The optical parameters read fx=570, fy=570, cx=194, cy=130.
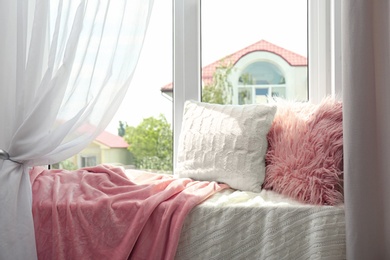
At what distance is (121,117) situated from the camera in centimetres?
271

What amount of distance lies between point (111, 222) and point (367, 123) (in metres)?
0.97

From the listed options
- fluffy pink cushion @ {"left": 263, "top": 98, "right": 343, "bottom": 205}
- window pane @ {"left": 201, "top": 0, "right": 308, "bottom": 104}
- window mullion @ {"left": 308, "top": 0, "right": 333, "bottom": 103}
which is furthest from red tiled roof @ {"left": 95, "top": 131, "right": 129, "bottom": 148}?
window mullion @ {"left": 308, "top": 0, "right": 333, "bottom": 103}

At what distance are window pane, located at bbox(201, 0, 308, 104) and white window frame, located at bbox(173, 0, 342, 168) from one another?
45mm

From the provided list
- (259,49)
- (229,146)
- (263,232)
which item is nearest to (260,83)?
(259,49)

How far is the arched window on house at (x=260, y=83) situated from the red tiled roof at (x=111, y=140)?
59cm

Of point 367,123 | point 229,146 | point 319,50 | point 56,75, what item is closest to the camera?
point 367,123

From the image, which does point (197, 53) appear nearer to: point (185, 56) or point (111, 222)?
point (185, 56)

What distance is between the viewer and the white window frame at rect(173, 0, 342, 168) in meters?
2.57

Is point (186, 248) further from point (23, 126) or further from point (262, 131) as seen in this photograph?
point (23, 126)

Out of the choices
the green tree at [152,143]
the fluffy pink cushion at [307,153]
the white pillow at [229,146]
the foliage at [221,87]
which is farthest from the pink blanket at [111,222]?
the foliage at [221,87]

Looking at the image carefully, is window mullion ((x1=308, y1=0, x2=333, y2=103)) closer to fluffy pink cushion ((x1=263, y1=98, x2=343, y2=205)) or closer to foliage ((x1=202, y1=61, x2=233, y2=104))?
fluffy pink cushion ((x1=263, y1=98, x2=343, y2=205))

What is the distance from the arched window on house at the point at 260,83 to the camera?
104 inches

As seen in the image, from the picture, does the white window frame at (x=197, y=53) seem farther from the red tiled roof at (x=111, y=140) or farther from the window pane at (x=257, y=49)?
the red tiled roof at (x=111, y=140)

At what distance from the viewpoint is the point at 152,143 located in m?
2.70
